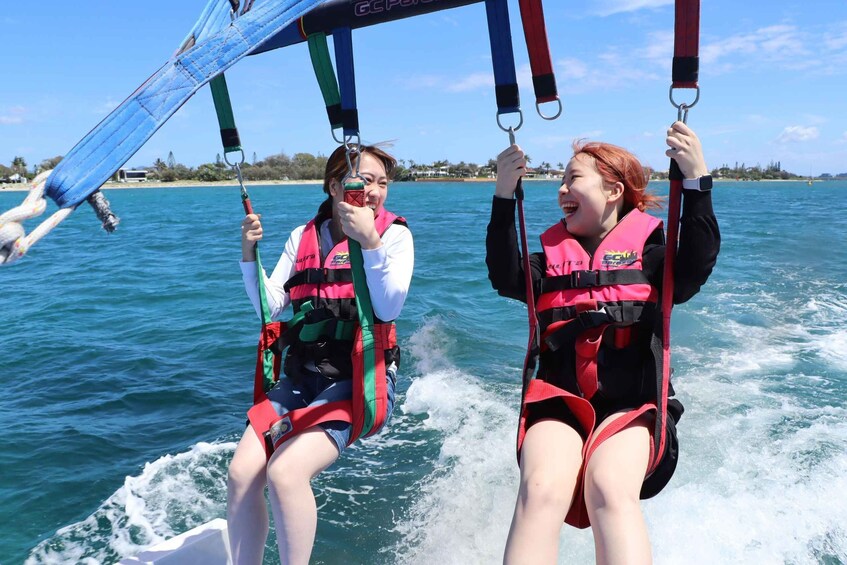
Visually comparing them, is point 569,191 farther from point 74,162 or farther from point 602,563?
point 74,162

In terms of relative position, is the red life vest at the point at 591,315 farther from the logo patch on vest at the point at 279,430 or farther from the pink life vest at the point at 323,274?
the logo patch on vest at the point at 279,430

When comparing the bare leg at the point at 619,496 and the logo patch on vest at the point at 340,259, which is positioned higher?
the logo patch on vest at the point at 340,259

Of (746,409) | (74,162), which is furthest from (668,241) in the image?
(746,409)

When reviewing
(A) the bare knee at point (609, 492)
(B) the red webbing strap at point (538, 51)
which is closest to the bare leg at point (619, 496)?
(A) the bare knee at point (609, 492)

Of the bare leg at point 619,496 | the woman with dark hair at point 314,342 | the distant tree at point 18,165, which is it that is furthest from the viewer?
the distant tree at point 18,165

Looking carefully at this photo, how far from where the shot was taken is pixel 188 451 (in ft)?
18.7

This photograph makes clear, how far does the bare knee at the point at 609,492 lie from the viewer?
6.68 ft

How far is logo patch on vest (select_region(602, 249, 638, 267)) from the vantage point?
8.52 feet

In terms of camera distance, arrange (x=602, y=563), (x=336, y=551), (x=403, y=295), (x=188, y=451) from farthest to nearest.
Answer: (x=188, y=451) < (x=336, y=551) < (x=403, y=295) < (x=602, y=563)

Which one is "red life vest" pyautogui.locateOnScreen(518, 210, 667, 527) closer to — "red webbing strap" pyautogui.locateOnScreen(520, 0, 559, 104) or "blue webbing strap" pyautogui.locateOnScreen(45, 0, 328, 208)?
"red webbing strap" pyautogui.locateOnScreen(520, 0, 559, 104)

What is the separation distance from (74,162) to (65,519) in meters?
3.67

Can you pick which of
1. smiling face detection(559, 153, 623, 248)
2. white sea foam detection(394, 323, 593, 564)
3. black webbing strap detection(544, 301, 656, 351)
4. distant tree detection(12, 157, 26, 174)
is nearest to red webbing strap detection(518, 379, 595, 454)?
black webbing strap detection(544, 301, 656, 351)

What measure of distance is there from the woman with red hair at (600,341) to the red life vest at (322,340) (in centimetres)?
56

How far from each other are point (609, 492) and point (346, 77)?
1.73 m
